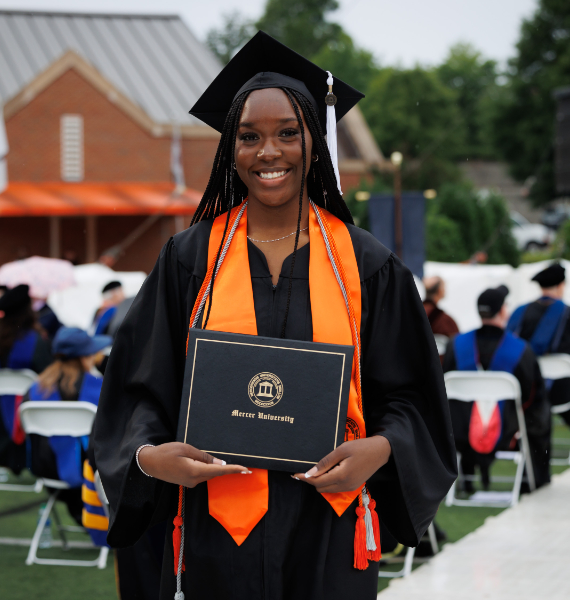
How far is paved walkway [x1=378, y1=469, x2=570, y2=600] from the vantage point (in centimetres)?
439

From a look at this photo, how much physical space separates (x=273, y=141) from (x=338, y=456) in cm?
72

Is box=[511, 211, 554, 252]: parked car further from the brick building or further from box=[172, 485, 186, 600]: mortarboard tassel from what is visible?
box=[172, 485, 186, 600]: mortarboard tassel

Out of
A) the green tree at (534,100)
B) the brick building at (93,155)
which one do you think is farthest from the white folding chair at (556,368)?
the green tree at (534,100)

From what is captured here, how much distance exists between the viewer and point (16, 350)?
6512 mm

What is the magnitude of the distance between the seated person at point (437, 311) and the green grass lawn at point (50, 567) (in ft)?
6.00

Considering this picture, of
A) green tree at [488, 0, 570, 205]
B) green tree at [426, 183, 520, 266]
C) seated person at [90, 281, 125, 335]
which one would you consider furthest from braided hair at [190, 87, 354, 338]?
green tree at [488, 0, 570, 205]

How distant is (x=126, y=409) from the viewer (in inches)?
78.5

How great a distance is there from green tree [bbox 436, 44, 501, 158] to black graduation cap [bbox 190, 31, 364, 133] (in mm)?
44289

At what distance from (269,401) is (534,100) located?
113ft

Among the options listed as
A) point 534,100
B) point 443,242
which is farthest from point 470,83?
point 443,242

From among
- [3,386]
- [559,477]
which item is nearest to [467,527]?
[559,477]

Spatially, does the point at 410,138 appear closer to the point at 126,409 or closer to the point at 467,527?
the point at 467,527

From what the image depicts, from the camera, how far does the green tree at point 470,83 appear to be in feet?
153

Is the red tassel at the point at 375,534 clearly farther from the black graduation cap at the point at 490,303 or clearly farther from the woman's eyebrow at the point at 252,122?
the black graduation cap at the point at 490,303
